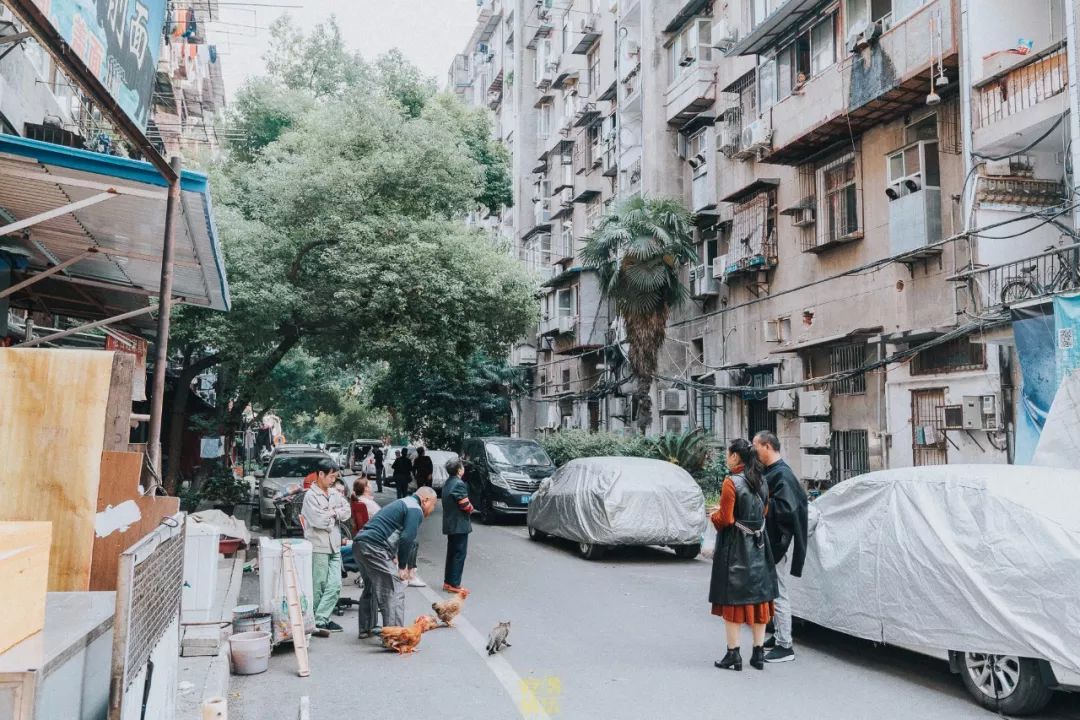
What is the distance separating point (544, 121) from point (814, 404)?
2541cm

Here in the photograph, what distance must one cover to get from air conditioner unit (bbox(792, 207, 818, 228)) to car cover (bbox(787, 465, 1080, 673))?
13124 mm

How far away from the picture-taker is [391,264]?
15391mm

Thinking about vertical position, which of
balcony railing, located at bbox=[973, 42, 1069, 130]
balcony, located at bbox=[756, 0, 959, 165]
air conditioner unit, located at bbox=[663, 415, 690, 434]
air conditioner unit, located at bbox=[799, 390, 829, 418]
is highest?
balcony, located at bbox=[756, 0, 959, 165]

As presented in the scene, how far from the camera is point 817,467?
60.9 feet

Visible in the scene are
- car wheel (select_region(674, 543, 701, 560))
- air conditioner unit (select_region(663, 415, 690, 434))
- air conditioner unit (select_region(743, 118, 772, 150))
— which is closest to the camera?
car wheel (select_region(674, 543, 701, 560))

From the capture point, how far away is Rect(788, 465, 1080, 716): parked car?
18.7 feet

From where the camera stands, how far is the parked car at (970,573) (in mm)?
5699

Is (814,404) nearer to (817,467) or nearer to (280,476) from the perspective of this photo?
(817,467)

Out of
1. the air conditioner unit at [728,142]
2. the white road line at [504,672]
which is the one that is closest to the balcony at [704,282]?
the air conditioner unit at [728,142]

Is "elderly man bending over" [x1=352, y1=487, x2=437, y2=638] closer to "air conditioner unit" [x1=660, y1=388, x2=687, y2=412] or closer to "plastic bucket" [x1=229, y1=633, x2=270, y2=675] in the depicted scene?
"plastic bucket" [x1=229, y1=633, x2=270, y2=675]

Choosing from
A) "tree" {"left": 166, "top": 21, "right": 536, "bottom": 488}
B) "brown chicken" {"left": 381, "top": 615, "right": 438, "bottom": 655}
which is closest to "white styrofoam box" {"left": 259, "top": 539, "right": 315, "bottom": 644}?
"brown chicken" {"left": 381, "top": 615, "right": 438, "bottom": 655}

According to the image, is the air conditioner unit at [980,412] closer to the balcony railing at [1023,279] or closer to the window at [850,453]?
the balcony railing at [1023,279]

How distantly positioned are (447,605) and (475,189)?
10900 mm

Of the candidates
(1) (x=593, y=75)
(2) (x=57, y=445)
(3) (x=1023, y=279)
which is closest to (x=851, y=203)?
(3) (x=1023, y=279)
